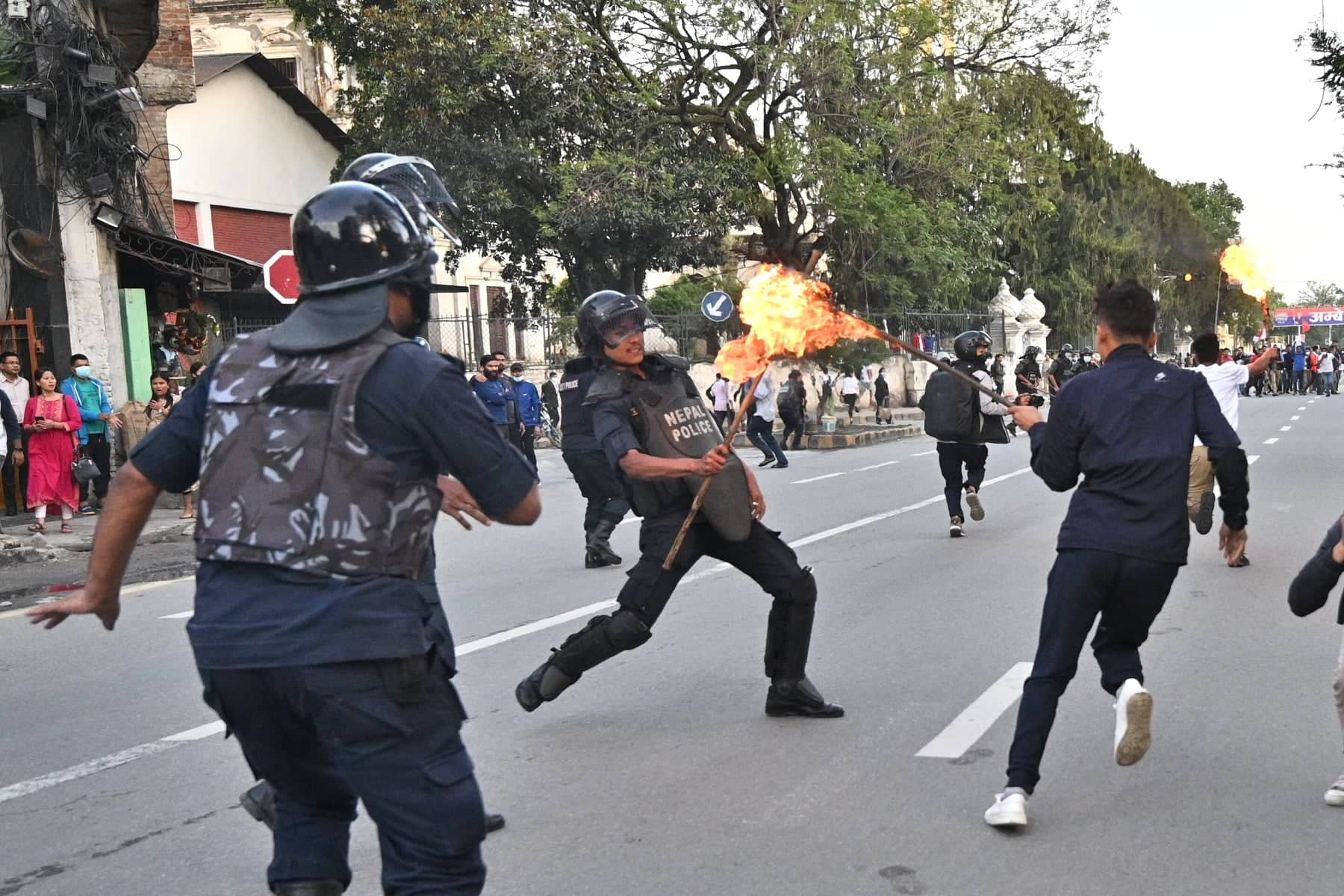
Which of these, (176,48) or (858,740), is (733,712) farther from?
(176,48)

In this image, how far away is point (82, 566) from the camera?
1211 centimetres

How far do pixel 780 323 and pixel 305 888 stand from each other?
11.2 feet

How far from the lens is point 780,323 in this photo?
229 inches

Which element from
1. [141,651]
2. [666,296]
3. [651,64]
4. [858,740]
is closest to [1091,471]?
[858,740]

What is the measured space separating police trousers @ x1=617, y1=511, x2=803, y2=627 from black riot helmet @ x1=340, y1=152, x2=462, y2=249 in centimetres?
162

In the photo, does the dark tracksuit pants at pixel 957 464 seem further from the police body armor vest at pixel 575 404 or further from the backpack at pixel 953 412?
the police body armor vest at pixel 575 404

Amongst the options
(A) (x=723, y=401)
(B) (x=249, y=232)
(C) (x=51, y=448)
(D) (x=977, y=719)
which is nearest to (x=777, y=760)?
(D) (x=977, y=719)

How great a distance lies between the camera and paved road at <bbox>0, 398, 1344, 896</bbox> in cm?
416

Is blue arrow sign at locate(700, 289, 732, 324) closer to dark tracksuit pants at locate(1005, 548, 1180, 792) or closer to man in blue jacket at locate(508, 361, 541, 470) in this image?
man in blue jacket at locate(508, 361, 541, 470)

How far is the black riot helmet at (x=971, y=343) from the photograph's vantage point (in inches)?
458

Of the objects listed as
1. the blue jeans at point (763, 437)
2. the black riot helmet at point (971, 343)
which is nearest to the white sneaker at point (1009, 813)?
the black riot helmet at point (971, 343)

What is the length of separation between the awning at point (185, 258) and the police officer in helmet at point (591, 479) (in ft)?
32.1

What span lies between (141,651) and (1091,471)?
5569 millimetres

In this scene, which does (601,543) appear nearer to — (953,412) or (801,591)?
(953,412)
